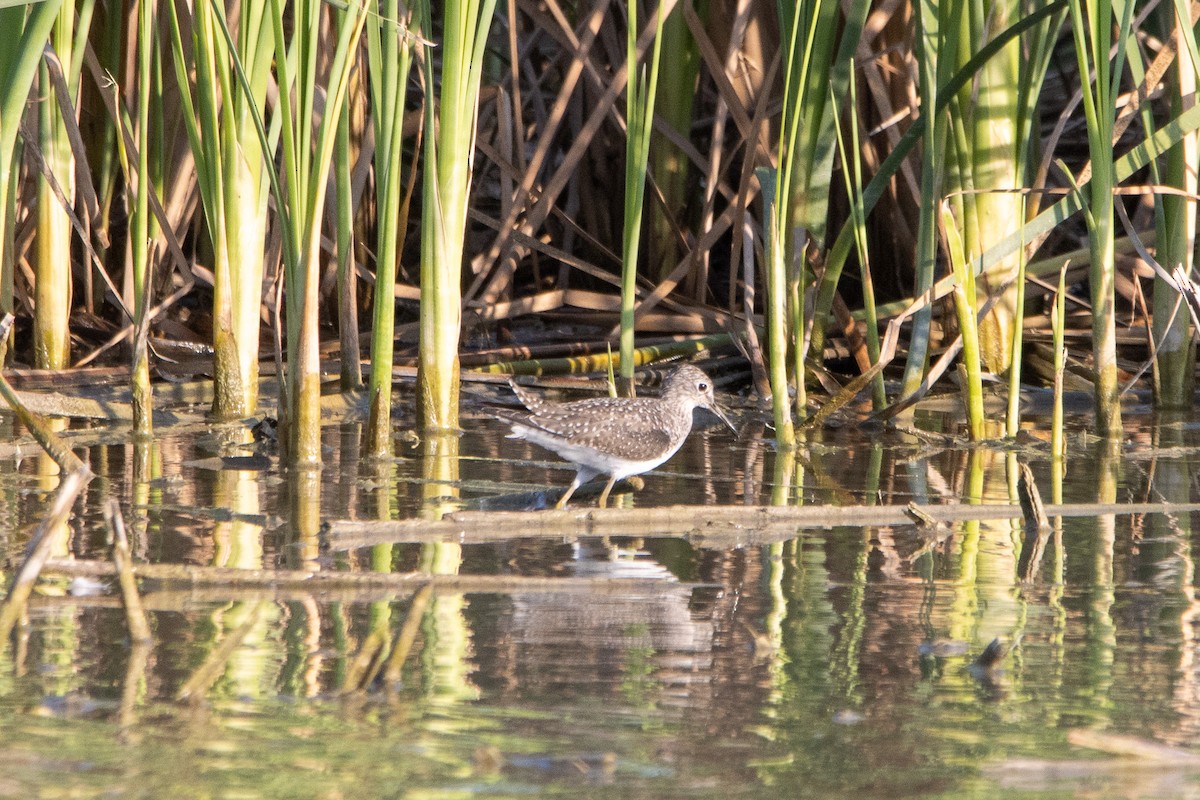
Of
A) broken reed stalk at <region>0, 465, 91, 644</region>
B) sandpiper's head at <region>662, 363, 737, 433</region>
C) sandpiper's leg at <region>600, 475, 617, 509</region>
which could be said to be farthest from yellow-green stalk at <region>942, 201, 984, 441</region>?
broken reed stalk at <region>0, 465, 91, 644</region>

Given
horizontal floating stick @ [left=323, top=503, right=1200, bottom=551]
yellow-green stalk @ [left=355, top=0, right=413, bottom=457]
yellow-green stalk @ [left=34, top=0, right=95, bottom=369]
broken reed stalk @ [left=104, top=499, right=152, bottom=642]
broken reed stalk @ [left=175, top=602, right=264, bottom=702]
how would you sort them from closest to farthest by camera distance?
broken reed stalk @ [left=175, top=602, right=264, bottom=702], broken reed stalk @ [left=104, top=499, right=152, bottom=642], horizontal floating stick @ [left=323, top=503, right=1200, bottom=551], yellow-green stalk @ [left=355, top=0, right=413, bottom=457], yellow-green stalk @ [left=34, top=0, right=95, bottom=369]

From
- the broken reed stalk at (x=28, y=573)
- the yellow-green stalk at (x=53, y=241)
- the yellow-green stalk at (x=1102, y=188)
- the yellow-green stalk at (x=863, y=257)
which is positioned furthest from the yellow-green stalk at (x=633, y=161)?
the broken reed stalk at (x=28, y=573)

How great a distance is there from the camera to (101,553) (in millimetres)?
4074

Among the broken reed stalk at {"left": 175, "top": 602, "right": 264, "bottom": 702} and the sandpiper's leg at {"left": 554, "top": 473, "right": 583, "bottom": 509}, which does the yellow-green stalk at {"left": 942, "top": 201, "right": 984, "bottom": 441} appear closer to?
the sandpiper's leg at {"left": 554, "top": 473, "right": 583, "bottom": 509}

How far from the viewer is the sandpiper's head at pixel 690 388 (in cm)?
632

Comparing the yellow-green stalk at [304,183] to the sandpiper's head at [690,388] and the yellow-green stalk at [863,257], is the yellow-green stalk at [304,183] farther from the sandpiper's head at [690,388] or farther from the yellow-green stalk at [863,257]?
the yellow-green stalk at [863,257]

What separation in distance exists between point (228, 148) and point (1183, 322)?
4198 mm

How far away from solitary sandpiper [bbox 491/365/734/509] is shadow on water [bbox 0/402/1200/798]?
0.25m

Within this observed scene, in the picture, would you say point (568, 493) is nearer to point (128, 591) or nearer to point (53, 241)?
point (128, 591)

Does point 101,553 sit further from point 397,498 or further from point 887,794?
point 887,794

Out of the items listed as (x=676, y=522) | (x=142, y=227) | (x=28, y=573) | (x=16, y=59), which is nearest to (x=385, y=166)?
(x=142, y=227)

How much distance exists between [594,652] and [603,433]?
84.6 inches

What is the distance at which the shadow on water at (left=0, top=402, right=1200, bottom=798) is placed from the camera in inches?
102

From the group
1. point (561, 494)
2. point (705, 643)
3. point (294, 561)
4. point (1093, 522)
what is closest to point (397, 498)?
point (561, 494)
